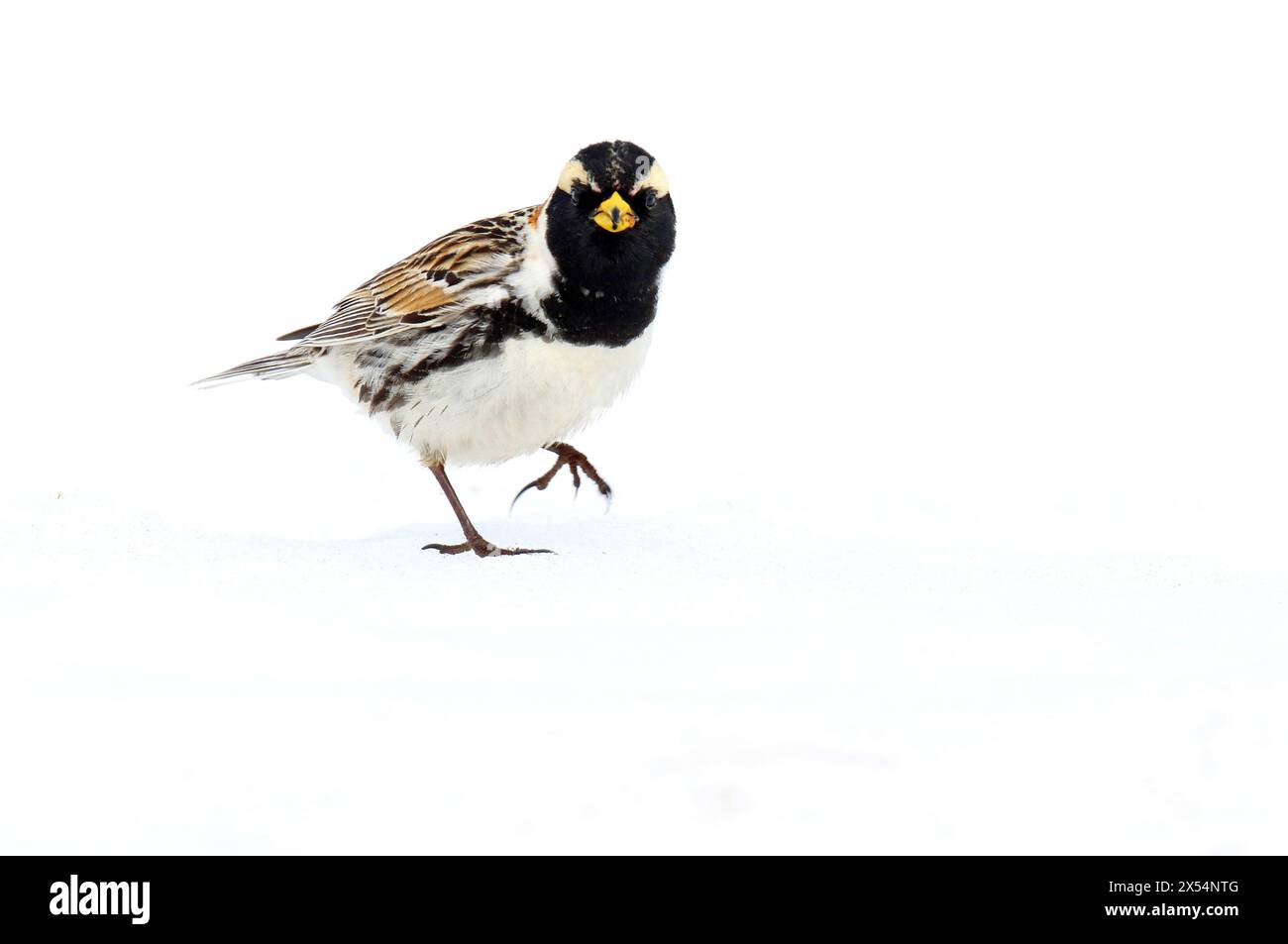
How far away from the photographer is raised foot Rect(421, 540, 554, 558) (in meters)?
7.69

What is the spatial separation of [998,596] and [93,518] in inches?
154

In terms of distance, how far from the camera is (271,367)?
8445mm

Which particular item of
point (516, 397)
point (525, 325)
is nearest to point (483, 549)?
point (516, 397)

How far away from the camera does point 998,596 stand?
23.2 ft

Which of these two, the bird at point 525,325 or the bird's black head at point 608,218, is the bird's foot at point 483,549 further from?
the bird's black head at point 608,218

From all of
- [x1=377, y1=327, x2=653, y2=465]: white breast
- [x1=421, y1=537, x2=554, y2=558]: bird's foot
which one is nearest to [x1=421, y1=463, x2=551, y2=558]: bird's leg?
[x1=421, y1=537, x2=554, y2=558]: bird's foot

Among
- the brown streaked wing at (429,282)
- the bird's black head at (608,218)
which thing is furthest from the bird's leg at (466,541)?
the bird's black head at (608,218)

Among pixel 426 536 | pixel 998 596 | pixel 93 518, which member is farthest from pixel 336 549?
pixel 998 596

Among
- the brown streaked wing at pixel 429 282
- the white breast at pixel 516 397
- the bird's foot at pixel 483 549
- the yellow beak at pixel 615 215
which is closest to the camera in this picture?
the yellow beak at pixel 615 215

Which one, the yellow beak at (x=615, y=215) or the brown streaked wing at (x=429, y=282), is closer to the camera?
the yellow beak at (x=615, y=215)

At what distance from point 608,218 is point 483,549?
154 cm

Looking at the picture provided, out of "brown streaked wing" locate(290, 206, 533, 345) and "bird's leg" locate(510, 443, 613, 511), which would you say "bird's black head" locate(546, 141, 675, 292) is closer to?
"brown streaked wing" locate(290, 206, 533, 345)

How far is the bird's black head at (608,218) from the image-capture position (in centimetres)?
725

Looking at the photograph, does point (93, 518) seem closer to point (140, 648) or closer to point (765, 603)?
point (140, 648)
